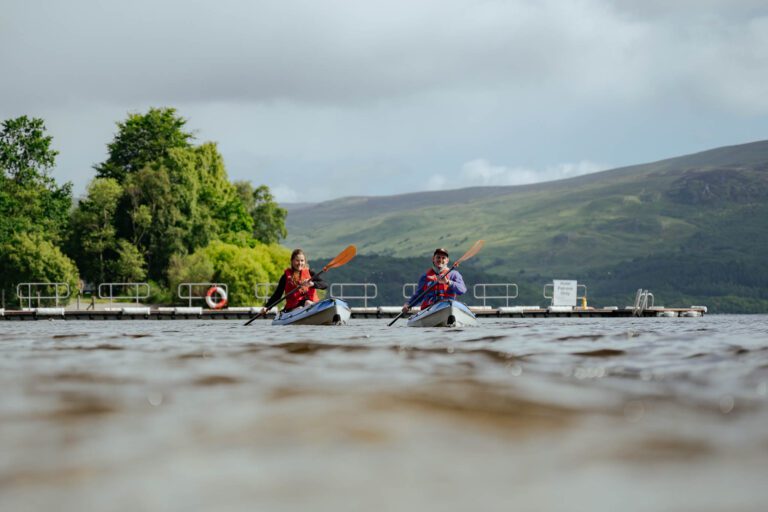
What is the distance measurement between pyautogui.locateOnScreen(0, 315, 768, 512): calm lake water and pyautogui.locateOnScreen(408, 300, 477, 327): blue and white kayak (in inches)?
476

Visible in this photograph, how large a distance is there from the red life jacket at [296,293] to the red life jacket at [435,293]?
2.47 metres

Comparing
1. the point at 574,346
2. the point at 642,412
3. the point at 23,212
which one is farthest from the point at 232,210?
the point at 642,412

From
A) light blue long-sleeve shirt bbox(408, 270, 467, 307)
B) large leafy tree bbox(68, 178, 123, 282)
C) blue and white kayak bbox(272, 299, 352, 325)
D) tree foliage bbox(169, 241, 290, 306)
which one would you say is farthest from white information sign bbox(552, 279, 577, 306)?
large leafy tree bbox(68, 178, 123, 282)

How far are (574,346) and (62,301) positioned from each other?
150 feet

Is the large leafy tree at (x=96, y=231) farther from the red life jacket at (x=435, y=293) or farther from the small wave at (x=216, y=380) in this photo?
the small wave at (x=216, y=380)

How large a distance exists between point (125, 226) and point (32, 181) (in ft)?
26.9

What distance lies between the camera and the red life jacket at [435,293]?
20203 millimetres

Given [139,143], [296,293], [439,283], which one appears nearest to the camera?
[439,283]

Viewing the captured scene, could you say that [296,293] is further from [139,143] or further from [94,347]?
[139,143]

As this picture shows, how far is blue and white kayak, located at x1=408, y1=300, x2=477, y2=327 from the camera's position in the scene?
1900 cm

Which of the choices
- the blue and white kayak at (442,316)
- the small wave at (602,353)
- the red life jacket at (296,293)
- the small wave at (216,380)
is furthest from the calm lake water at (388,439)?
the red life jacket at (296,293)

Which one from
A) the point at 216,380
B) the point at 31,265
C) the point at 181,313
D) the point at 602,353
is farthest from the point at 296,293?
the point at 31,265

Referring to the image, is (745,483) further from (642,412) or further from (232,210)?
(232,210)

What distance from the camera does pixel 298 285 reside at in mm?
20547
